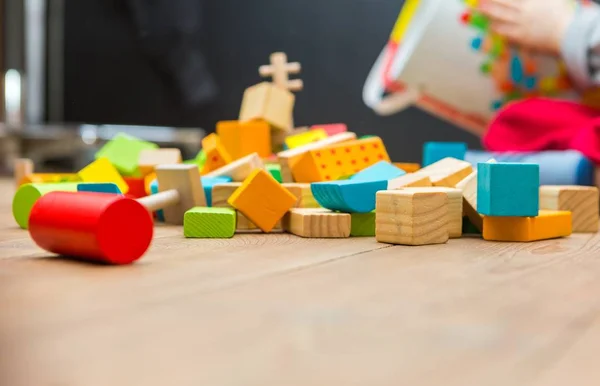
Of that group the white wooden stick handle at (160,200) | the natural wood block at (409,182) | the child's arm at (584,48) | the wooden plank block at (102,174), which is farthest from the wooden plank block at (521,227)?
the child's arm at (584,48)

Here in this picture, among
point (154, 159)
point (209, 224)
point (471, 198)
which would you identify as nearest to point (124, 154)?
point (154, 159)

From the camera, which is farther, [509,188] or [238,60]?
[238,60]

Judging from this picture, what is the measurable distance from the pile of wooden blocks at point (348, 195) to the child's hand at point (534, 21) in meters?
0.75

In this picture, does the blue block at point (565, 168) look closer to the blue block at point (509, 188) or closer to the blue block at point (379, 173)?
the blue block at point (379, 173)

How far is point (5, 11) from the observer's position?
13.6ft

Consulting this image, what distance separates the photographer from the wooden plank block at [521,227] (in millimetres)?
1188

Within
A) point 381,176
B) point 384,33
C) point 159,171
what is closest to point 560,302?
point 381,176

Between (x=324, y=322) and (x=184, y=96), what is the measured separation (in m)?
3.16

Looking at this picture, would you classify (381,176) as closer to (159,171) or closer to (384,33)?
(159,171)

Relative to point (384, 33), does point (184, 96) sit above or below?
below

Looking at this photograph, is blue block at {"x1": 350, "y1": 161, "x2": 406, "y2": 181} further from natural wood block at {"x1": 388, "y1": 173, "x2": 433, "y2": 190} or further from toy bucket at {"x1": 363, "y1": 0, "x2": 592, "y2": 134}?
toy bucket at {"x1": 363, "y1": 0, "x2": 592, "y2": 134}

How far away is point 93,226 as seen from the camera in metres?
0.85

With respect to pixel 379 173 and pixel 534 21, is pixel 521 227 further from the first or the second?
pixel 534 21

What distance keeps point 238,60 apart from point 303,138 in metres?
1.71
